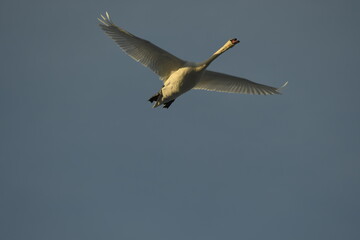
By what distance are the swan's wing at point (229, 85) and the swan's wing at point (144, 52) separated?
204 cm

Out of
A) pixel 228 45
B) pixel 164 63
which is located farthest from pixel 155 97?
pixel 228 45

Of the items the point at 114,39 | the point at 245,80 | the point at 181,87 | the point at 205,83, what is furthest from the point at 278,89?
the point at 114,39

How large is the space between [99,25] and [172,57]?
3.22 metres

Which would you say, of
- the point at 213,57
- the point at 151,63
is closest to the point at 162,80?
the point at 151,63

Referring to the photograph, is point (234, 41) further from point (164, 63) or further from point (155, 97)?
point (155, 97)

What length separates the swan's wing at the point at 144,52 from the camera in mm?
24797

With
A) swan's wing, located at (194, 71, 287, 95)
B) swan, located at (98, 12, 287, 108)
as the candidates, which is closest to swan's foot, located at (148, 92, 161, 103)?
swan, located at (98, 12, 287, 108)

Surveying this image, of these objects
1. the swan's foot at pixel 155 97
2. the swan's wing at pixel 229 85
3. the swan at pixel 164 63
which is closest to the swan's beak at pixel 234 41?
the swan at pixel 164 63

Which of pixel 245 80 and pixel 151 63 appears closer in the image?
pixel 151 63

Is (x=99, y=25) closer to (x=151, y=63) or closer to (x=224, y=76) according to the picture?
(x=151, y=63)

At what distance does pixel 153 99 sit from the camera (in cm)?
2572

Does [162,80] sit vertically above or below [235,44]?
below

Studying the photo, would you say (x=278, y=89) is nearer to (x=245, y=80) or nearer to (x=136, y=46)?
(x=245, y=80)

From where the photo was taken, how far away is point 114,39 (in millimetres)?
25078
